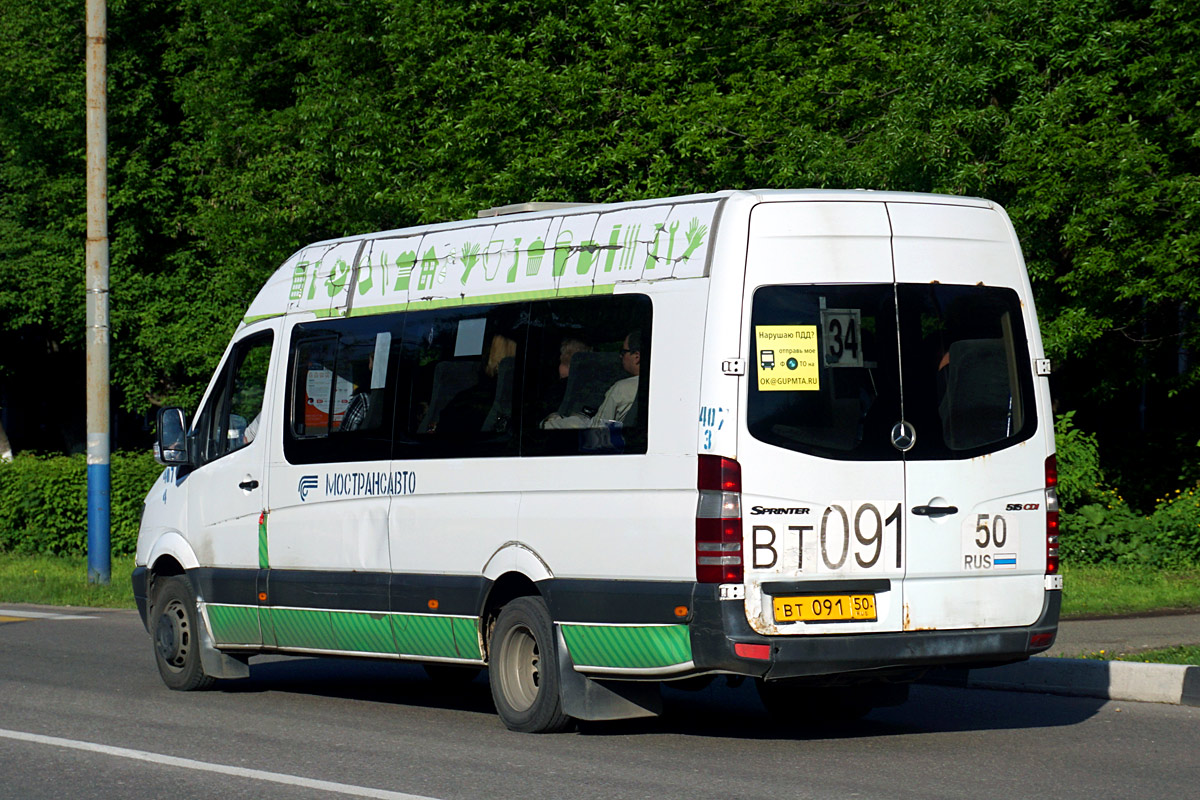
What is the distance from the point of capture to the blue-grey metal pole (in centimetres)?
2030

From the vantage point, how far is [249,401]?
1109cm

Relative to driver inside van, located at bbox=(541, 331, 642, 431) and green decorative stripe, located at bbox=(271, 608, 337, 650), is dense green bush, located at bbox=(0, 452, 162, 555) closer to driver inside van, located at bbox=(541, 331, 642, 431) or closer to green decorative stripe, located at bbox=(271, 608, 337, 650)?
green decorative stripe, located at bbox=(271, 608, 337, 650)

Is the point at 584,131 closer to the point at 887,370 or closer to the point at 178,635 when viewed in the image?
the point at 178,635

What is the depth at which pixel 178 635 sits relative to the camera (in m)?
11.4

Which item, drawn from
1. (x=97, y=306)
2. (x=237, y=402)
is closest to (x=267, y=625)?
(x=237, y=402)

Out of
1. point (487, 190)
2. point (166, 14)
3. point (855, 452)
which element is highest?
point (166, 14)

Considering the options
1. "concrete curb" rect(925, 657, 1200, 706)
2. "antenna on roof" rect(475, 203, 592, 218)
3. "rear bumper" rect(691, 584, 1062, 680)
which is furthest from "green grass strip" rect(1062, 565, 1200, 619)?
"antenna on roof" rect(475, 203, 592, 218)

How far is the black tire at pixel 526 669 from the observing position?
8.73 metres

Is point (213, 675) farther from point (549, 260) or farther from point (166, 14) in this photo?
point (166, 14)

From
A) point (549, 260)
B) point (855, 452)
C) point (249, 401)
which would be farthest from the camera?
point (249, 401)

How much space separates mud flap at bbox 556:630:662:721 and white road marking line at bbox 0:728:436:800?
154cm

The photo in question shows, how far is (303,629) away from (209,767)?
2.40 m

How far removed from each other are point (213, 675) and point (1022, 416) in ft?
18.4

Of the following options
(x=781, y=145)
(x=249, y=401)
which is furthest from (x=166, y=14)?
(x=249, y=401)
